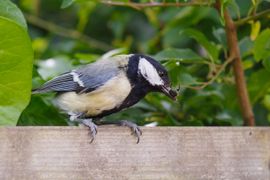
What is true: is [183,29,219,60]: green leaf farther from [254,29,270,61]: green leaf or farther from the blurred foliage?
[254,29,270,61]: green leaf

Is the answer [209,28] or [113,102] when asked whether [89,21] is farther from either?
[113,102]

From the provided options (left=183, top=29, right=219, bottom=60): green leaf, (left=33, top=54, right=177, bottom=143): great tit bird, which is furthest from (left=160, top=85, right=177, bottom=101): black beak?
(left=183, top=29, right=219, bottom=60): green leaf

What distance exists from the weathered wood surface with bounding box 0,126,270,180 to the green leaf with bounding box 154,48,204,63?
1.12 ft

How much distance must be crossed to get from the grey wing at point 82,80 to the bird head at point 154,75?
90 millimetres

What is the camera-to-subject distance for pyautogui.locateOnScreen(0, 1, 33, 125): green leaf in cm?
174

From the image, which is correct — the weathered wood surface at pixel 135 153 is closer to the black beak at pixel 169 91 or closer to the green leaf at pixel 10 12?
the black beak at pixel 169 91

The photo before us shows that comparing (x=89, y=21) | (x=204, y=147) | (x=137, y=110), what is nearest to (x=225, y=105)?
(x=137, y=110)

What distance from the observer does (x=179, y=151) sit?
171 centimetres

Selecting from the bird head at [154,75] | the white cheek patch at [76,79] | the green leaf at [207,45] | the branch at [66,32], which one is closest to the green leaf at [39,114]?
the white cheek patch at [76,79]

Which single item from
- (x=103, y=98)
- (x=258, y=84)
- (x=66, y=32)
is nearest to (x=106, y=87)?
(x=103, y=98)

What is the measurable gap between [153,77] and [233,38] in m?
0.30

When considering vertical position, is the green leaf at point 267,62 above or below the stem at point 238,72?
above

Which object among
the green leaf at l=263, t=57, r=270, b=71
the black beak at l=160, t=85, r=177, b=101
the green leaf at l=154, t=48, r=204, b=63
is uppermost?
the green leaf at l=263, t=57, r=270, b=71

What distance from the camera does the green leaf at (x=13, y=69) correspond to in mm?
1739
